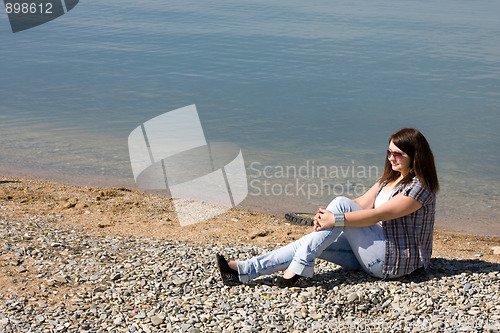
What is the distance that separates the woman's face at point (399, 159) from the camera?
14.8ft

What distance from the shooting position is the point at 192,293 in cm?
470

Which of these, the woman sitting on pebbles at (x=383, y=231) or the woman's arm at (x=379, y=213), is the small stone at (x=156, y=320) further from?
the woman's arm at (x=379, y=213)

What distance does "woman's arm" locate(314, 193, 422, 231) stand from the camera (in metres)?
4.45

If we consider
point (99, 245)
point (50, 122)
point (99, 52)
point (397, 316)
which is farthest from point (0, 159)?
point (99, 52)

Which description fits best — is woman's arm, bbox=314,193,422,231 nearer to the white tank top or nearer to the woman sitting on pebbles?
the woman sitting on pebbles

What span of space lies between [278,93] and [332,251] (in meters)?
11.1

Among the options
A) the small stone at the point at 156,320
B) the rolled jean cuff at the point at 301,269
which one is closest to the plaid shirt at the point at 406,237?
the rolled jean cuff at the point at 301,269

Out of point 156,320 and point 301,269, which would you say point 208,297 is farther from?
point 301,269

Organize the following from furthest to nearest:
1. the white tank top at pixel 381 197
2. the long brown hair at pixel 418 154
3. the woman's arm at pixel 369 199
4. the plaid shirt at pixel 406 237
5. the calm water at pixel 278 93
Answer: the calm water at pixel 278 93, the woman's arm at pixel 369 199, the white tank top at pixel 381 197, the plaid shirt at pixel 406 237, the long brown hair at pixel 418 154

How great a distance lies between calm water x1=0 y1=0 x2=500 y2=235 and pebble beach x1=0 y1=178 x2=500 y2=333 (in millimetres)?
3520

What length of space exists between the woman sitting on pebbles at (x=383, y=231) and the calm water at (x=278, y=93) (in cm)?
401

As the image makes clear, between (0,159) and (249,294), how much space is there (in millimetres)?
7969

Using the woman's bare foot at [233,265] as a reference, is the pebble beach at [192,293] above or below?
below

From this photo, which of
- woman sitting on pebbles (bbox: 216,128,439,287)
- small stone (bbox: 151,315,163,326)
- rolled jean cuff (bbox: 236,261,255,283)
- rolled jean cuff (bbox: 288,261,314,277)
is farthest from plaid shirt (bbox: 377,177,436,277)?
small stone (bbox: 151,315,163,326)
